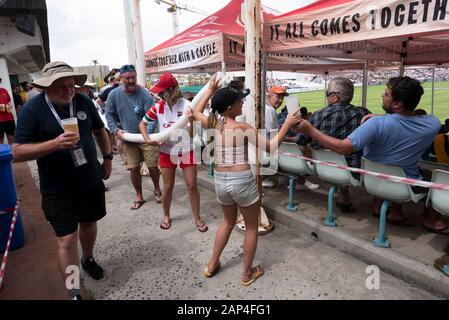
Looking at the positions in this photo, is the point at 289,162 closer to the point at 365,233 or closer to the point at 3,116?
the point at 365,233

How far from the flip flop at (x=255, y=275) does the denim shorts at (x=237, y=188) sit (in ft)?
2.36

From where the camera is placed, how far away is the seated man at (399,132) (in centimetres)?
279

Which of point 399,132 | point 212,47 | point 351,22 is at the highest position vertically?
point 212,47

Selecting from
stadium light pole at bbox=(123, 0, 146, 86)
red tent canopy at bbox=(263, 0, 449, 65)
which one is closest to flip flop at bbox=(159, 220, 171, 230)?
red tent canopy at bbox=(263, 0, 449, 65)

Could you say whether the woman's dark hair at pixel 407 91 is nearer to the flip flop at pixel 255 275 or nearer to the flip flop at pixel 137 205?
the flip flop at pixel 255 275

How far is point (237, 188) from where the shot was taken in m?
2.46

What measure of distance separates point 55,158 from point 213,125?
1253mm

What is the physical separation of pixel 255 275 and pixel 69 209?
1.69 metres

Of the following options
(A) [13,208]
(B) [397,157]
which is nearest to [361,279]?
(B) [397,157]

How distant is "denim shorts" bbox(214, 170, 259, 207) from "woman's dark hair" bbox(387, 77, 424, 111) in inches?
63.8

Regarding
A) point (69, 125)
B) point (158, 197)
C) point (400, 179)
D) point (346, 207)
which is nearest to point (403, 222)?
point (346, 207)

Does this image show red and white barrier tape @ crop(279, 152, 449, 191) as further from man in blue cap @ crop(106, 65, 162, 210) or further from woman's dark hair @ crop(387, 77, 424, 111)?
man in blue cap @ crop(106, 65, 162, 210)

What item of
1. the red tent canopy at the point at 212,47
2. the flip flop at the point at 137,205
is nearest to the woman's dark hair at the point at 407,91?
the red tent canopy at the point at 212,47

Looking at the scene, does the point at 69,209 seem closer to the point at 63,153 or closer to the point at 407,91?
the point at 63,153
